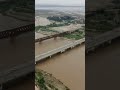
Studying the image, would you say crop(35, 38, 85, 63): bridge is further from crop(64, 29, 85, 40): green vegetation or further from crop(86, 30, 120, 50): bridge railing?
crop(86, 30, 120, 50): bridge railing

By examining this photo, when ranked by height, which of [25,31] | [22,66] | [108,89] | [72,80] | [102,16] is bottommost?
[72,80]

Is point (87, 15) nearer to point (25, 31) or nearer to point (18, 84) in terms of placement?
point (25, 31)

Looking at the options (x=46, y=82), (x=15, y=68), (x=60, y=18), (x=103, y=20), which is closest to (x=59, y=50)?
(x=60, y=18)

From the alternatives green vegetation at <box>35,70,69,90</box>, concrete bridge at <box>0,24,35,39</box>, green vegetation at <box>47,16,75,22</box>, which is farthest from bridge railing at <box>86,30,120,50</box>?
green vegetation at <box>47,16,75,22</box>

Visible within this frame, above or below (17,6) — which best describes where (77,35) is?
below

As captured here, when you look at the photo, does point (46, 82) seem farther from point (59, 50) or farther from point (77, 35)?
point (77, 35)

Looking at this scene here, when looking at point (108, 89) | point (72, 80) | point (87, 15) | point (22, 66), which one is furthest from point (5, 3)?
point (72, 80)

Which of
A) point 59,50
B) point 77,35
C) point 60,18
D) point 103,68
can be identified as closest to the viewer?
point 103,68

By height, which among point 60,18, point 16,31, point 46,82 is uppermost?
point 60,18
